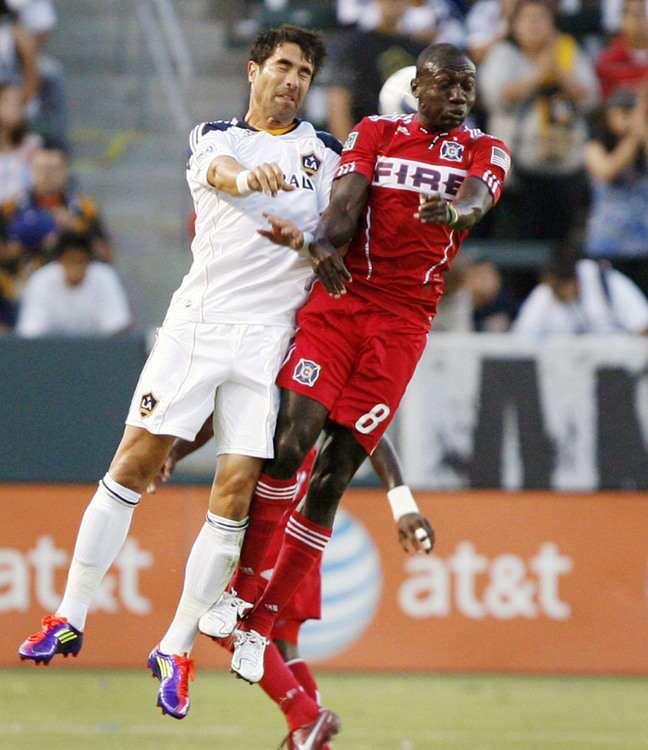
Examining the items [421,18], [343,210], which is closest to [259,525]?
[343,210]

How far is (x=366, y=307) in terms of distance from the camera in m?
7.53

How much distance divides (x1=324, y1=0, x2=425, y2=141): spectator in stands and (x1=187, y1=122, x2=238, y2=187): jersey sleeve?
5299 millimetres

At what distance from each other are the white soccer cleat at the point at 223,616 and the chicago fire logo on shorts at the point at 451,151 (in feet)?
7.19

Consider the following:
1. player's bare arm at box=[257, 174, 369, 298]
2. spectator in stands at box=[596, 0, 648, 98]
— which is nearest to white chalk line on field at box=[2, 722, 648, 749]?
player's bare arm at box=[257, 174, 369, 298]

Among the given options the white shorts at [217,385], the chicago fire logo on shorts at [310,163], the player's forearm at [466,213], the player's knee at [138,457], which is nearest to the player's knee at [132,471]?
the player's knee at [138,457]

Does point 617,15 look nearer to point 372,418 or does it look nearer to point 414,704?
point 414,704

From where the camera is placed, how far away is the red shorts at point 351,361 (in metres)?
7.41

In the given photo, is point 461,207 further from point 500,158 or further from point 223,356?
point 223,356

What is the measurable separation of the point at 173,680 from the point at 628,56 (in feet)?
26.8

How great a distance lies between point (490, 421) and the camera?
11.2 m

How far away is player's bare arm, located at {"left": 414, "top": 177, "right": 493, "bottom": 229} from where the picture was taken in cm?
676

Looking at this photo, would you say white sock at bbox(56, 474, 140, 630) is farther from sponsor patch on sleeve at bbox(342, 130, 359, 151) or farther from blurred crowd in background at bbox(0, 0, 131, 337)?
blurred crowd in background at bbox(0, 0, 131, 337)

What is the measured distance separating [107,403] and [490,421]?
2572 mm

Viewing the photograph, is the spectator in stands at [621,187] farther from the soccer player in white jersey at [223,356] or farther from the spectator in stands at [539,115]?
the soccer player in white jersey at [223,356]
